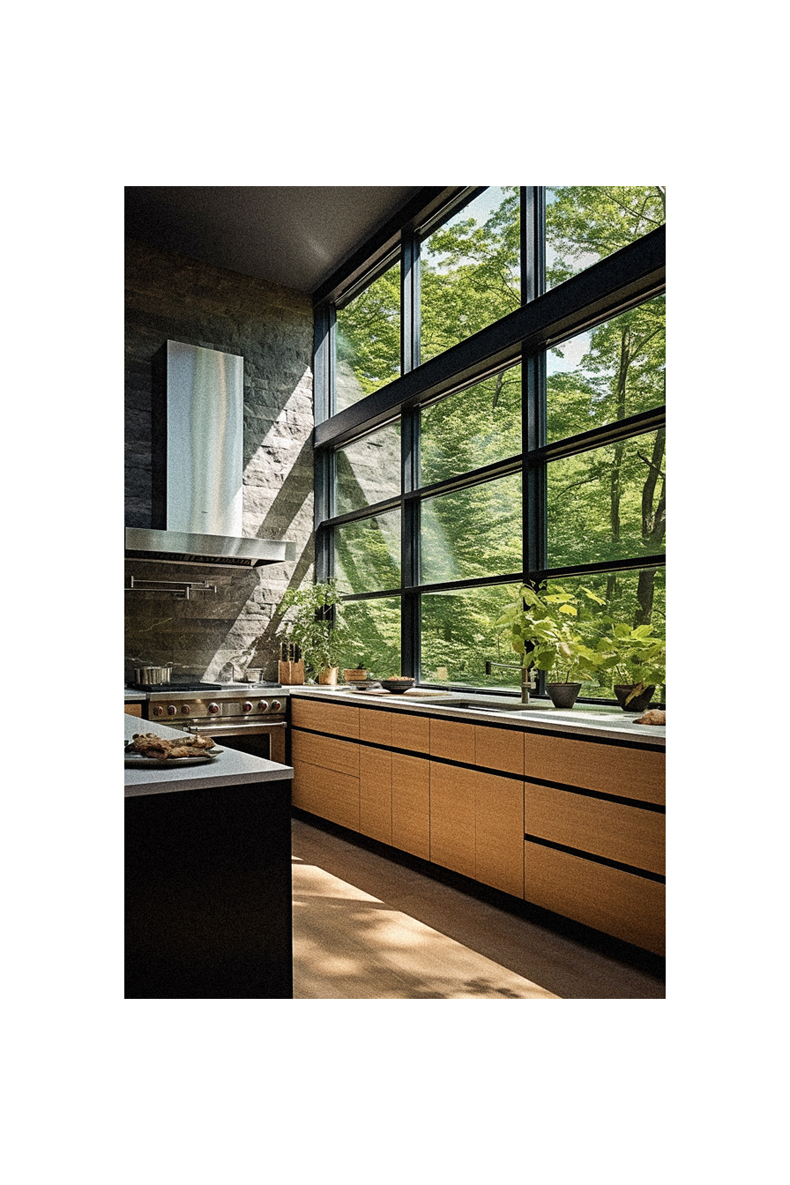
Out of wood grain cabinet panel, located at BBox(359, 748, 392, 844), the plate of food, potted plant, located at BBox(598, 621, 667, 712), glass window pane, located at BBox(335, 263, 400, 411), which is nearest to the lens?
the plate of food

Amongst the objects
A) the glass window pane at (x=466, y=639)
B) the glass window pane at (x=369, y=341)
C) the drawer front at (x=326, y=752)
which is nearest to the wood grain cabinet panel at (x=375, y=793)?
the drawer front at (x=326, y=752)

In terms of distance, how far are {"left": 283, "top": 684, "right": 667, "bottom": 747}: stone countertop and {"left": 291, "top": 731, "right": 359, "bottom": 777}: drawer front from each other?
250mm

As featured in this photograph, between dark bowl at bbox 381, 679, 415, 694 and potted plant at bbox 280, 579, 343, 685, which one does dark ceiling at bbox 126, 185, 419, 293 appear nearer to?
potted plant at bbox 280, 579, 343, 685

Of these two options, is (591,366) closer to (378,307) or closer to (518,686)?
(518,686)

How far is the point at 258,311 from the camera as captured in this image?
6.15m

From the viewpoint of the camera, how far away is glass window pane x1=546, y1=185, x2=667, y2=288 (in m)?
3.34

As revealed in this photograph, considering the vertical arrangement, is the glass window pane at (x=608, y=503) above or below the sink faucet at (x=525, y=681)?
above

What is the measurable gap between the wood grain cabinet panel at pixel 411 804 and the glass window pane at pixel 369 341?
2619 millimetres

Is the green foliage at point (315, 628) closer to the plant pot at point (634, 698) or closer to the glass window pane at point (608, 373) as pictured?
the glass window pane at point (608, 373)

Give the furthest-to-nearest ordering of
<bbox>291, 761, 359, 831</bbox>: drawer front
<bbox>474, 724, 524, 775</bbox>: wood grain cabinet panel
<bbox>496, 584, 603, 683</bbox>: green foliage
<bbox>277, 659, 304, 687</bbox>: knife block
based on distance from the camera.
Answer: <bbox>277, 659, 304, 687</bbox>: knife block < <bbox>291, 761, 359, 831</bbox>: drawer front < <bbox>496, 584, 603, 683</bbox>: green foliage < <bbox>474, 724, 524, 775</bbox>: wood grain cabinet panel

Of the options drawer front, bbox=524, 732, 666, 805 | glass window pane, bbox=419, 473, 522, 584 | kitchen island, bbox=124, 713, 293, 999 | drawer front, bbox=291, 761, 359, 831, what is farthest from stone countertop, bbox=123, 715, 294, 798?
drawer front, bbox=291, 761, 359, 831

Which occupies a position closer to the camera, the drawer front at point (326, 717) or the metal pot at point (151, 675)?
the drawer front at point (326, 717)

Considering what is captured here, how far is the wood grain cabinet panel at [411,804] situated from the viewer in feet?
12.6
